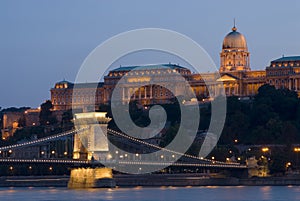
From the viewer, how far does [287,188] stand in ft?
226

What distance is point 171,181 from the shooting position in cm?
7575

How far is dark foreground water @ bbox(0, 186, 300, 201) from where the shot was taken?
199ft

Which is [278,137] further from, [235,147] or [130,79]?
[130,79]

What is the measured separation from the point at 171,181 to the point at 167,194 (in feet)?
38.0

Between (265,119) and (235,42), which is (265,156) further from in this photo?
(235,42)

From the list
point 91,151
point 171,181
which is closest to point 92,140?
point 91,151

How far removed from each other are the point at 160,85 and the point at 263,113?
25380mm

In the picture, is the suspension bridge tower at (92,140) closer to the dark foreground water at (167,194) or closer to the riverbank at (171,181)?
the dark foreground water at (167,194)

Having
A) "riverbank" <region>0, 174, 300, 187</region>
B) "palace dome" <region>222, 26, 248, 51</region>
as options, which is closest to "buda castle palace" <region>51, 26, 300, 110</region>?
"palace dome" <region>222, 26, 248, 51</region>

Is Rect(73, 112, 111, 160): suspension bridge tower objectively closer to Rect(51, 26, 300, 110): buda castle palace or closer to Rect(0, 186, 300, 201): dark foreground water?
Rect(0, 186, 300, 201): dark foreground water

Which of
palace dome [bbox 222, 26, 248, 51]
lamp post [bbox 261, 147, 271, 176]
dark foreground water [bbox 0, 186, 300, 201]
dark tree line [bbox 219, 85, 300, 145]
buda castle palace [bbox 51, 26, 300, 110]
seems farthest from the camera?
palace dome [bbox 222, 26, 248, 51]

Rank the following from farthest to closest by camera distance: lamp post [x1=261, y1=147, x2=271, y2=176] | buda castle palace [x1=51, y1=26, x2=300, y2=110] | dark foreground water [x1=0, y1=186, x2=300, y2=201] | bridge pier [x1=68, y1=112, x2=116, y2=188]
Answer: buda castle palace [x1=51, y1=26, x2=300, y2=110] < lamp post [x1=261, y1=147, x2=271, y2=176] < bridge pier [x1=68, y1=112, x2=116, y2=188] < dark foreground water [x1=0, y1=186, x2=300, y2=201]

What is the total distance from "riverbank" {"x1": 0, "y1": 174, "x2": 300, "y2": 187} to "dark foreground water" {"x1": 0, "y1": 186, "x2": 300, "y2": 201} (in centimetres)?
265

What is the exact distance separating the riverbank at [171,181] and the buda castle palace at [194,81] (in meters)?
42.1
